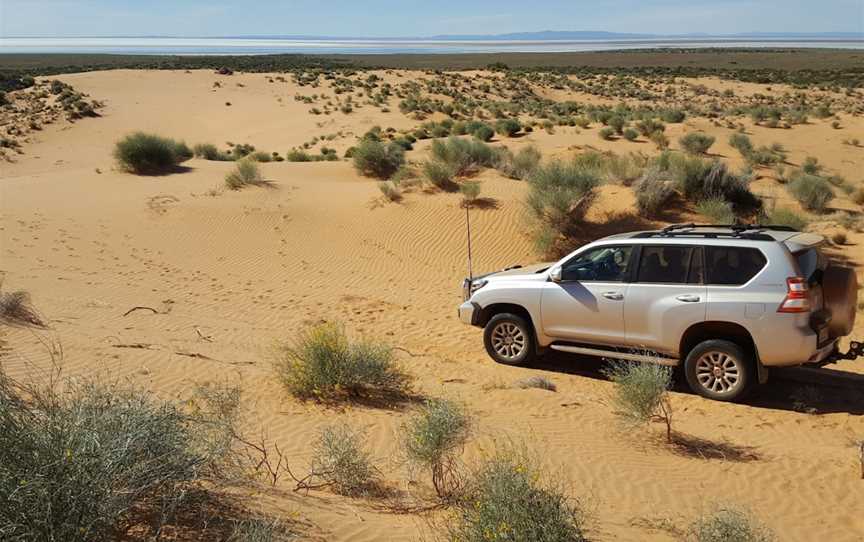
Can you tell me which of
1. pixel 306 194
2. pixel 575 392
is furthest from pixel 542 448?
pixel 306 194

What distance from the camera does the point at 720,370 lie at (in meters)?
8.77

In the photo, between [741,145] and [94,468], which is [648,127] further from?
[94,468]

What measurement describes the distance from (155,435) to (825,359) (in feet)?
23.8

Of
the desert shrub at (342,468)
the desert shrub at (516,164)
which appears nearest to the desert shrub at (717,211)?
the desert shrub at (516,164)

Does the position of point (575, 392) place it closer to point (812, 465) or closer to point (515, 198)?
point (812, 465)

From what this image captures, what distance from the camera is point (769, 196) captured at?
69.7ft

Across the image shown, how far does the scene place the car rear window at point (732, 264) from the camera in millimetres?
8516

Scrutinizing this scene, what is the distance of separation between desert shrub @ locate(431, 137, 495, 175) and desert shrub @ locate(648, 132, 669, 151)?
9999 millimetres

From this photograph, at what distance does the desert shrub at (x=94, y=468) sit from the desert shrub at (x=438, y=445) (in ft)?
5.20

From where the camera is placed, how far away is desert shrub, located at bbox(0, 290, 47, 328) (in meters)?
11.0

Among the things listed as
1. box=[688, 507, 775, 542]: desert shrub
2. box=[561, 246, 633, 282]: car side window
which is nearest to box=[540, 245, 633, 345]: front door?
box=[561, 246, 633, 282]: car side window

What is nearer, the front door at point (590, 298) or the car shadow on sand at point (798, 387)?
the car shadow on sand at point (798, 387)

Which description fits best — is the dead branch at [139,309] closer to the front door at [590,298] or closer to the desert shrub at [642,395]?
the front door at [590,298]

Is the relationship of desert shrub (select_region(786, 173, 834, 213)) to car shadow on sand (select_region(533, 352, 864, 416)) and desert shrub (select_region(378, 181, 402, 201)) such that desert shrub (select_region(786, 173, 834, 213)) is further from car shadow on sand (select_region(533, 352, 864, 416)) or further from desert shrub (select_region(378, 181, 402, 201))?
car shadow on sand (select_region(533, 352, 864, 416))
